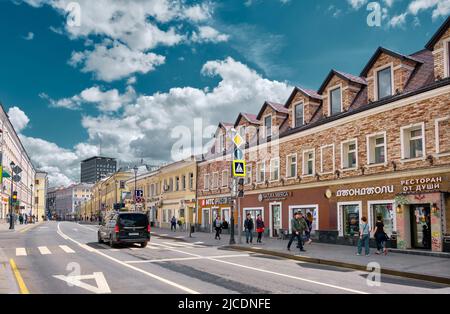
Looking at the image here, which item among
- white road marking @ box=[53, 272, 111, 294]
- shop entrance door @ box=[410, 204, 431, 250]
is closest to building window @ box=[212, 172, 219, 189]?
shop entrance door @ box=[410, 204, 431, 250]

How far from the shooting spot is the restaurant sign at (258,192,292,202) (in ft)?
90.2

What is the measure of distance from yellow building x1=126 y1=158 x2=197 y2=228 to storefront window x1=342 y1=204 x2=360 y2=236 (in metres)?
17.1

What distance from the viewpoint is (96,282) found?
10.6m

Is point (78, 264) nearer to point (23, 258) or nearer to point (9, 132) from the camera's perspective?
point (23, 258)

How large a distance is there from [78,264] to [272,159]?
1756cm

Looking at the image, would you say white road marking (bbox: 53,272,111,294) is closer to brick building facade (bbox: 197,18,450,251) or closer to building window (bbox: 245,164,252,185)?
brick building facade (bbox: 197,18,450,251)

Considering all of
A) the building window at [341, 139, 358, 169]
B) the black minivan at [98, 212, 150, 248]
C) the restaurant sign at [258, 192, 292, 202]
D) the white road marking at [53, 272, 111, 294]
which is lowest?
the white road marking at [53, 272, 111, 294]

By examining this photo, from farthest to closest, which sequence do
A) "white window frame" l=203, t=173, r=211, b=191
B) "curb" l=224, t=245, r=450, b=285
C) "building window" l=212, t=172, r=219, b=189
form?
"white window frame" l=203, t=173, r=211, b=191
"building window" l=212, t=172, r=219, b=189
"curb" l=224, t=245, r=450, b=285

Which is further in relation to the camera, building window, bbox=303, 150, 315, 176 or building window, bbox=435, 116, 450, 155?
building window, bbox=303, 150, 315, 176

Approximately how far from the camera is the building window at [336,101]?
24.1 m

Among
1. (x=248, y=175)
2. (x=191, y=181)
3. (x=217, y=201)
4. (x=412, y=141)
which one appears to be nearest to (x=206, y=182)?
(x=217, y=201)

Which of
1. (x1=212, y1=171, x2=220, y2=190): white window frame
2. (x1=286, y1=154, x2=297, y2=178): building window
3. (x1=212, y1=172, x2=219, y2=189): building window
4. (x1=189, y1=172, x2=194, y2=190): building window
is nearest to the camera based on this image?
(x1=286, y1=154, x2=297, y2=178): building window

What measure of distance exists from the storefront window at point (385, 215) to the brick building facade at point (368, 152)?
47 millimetres

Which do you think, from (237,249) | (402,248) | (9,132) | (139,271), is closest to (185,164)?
(237,249)
